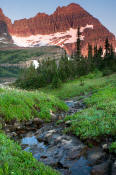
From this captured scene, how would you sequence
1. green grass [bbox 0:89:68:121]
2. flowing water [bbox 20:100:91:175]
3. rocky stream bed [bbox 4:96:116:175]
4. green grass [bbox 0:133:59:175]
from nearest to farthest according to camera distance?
1. green grass [bbox 0:133:59:175]
2. rocky stream bed [bbox 4:96:116:175]
3. flowing water [bbox 20:100:91:175]
4. green grass [bbox 0:89:68:121]

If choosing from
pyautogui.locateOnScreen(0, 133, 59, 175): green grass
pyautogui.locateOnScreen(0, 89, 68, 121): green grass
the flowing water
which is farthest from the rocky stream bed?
pyautogui.locateOnScreen(0, 133, 59, 175): green grass

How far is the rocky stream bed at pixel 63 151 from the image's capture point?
7.34 m

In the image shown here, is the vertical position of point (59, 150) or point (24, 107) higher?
point (24, 107)

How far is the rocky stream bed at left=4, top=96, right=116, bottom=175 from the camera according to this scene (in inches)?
289

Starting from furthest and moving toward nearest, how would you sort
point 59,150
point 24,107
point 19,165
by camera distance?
point 24,107, point 59,150, point 19,165

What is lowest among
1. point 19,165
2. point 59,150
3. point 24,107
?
point 59,150

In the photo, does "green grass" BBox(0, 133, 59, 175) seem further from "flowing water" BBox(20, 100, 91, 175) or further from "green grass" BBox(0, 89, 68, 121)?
"green grass" BBox(0, 89, 68, 121)

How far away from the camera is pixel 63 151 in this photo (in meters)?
8.95

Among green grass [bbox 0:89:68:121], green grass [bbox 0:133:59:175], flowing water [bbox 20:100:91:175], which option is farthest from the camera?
green grass [bbox 0:89:68:121]

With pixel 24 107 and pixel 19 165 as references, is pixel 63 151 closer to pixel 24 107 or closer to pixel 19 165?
pixel 19 165

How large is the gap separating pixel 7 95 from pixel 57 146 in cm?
810

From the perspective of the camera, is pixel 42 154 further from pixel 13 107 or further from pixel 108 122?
pixel 13 107

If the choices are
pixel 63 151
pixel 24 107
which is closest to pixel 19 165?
pixel 63 151

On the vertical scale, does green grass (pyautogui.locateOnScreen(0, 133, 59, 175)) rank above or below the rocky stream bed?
above
